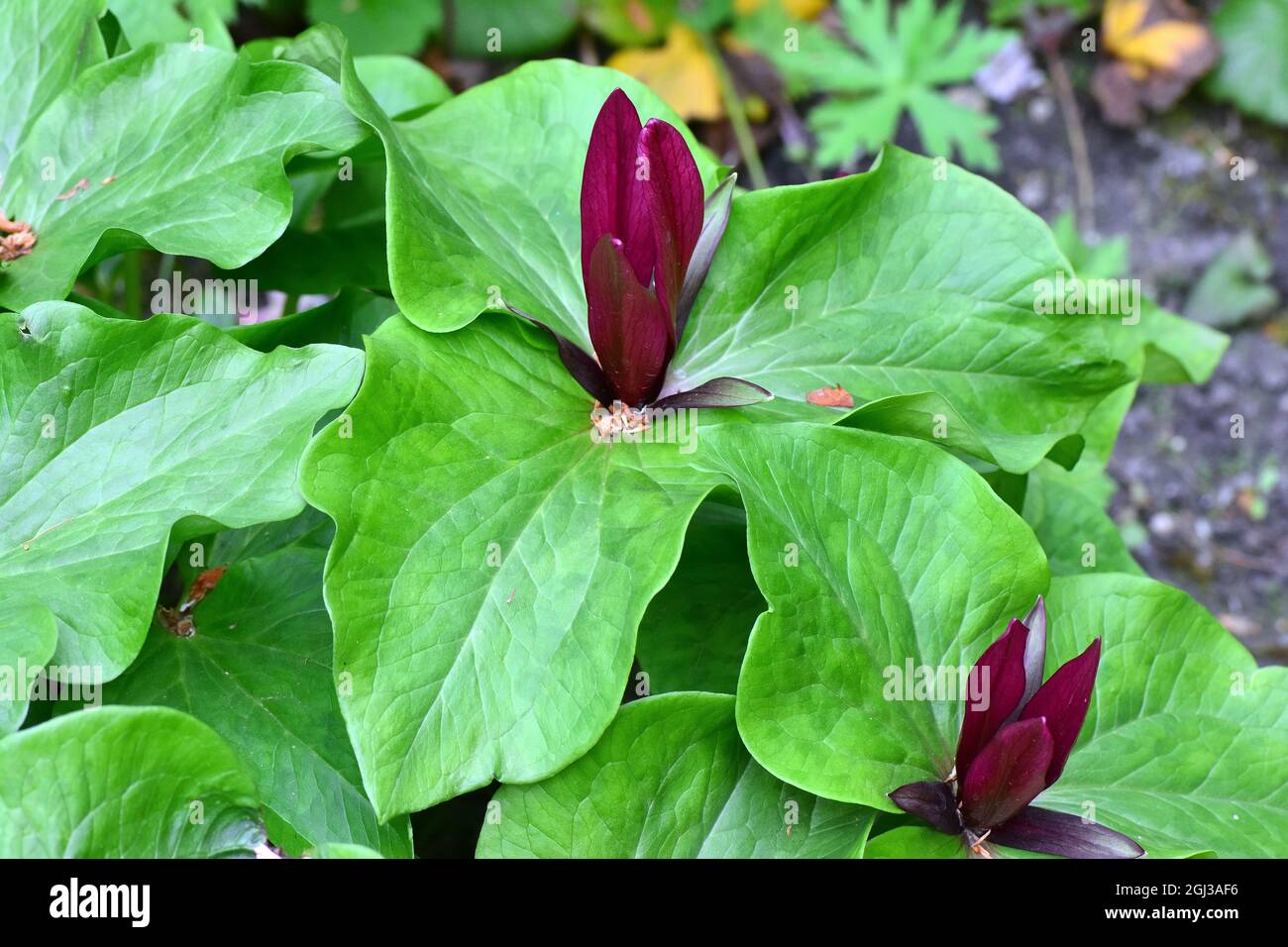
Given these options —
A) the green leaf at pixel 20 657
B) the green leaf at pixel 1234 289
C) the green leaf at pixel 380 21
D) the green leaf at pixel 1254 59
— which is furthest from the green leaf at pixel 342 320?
the green leaf at pixel 1254 59

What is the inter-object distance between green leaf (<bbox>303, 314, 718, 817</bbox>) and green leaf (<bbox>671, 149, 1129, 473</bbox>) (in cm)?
20

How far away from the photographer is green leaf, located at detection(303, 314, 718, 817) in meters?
0.87

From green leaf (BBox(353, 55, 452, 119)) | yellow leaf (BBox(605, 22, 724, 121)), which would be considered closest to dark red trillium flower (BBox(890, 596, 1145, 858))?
green leaf (BBox(353, 55, 452, 119))

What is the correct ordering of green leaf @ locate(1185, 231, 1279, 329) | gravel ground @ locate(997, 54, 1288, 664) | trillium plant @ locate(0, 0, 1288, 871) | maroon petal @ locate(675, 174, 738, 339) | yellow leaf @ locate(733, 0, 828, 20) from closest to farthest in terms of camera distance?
trillium plant @ locate(0, 0, 1288, 871)
maroon petal @ locate(675, 174, 738, 339)
gravel ground @ locate(997, 54, 1288, 664)
green leaf @ locate(1185, 231, 1279, 329)
yellow leaf @ locate(733, 0, 828, 20)

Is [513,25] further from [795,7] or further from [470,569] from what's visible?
[470,569]

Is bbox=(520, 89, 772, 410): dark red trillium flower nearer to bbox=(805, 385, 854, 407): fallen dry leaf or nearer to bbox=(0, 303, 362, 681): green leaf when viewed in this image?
bbox=(805, 385, 854, 407): fallen dry leaf

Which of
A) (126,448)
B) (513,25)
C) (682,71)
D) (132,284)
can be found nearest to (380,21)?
(513,25)

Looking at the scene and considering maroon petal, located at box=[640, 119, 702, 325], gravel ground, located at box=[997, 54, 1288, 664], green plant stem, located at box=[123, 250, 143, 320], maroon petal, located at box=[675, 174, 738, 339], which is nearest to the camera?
maroon petal, located at box=[640, 119, 702, 325]

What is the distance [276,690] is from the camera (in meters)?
0.99

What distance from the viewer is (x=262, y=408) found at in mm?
946

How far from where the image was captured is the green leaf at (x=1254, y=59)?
311 cm

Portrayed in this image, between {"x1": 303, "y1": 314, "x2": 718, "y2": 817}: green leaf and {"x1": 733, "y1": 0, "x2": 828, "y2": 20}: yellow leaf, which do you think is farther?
{"x1": 733, "y1": 0, "x2": 828, "y2": 20}: yellow leaf

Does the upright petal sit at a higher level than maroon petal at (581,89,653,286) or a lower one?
lower
